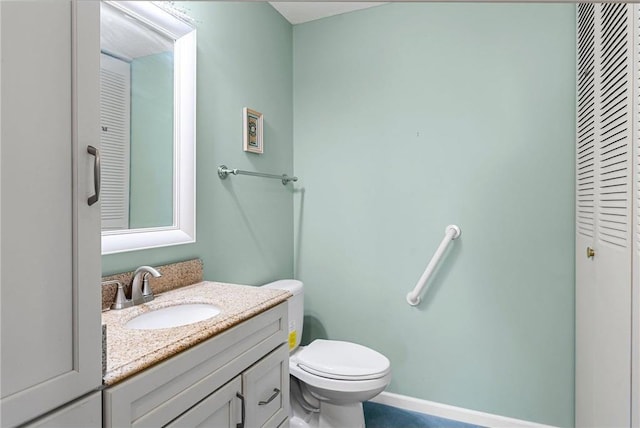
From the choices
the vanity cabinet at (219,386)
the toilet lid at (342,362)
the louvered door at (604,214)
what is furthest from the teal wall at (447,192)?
the vanity cabinet at (219,386)

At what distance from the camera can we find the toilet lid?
158 centimetres

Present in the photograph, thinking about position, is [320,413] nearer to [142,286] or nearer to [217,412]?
[217,412]

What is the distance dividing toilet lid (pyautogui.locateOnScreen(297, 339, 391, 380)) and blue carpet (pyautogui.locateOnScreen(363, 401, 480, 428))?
46 centimetres

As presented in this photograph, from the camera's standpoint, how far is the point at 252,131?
190 centimetres

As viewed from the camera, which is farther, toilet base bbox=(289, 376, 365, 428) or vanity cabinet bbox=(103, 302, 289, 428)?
toilet base bbox=(289, 376, 365, 428)

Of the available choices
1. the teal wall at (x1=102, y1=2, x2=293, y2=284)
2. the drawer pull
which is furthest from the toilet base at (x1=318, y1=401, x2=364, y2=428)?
the teal wall at (x1=102, y1=2, x2=293, y2=284)

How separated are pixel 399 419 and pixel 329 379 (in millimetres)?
666

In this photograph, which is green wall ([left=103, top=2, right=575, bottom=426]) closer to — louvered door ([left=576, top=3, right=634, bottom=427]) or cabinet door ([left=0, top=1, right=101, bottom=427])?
louvered door ([left=576, top=3, right=634, bottom=427])

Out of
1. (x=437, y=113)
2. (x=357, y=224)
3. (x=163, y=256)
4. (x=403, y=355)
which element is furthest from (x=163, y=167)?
(x=403, y=355)

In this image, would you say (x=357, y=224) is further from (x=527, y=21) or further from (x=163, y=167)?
(x=527, y=21)

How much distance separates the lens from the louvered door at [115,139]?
1.23m

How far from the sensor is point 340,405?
5.56 feet

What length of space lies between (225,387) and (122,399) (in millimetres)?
335

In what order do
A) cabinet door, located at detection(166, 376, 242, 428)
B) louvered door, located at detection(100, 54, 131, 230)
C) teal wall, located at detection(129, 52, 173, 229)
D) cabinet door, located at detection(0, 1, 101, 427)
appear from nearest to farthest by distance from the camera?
cabinet door, located at detection(0, 1, 101, 427) < cabinet door, located at detection(166, 376, 242, 428) < louvered door, located at detection(100, 54, 131, 230) < teal wall, located at detection(129, 52, 173, 229)
